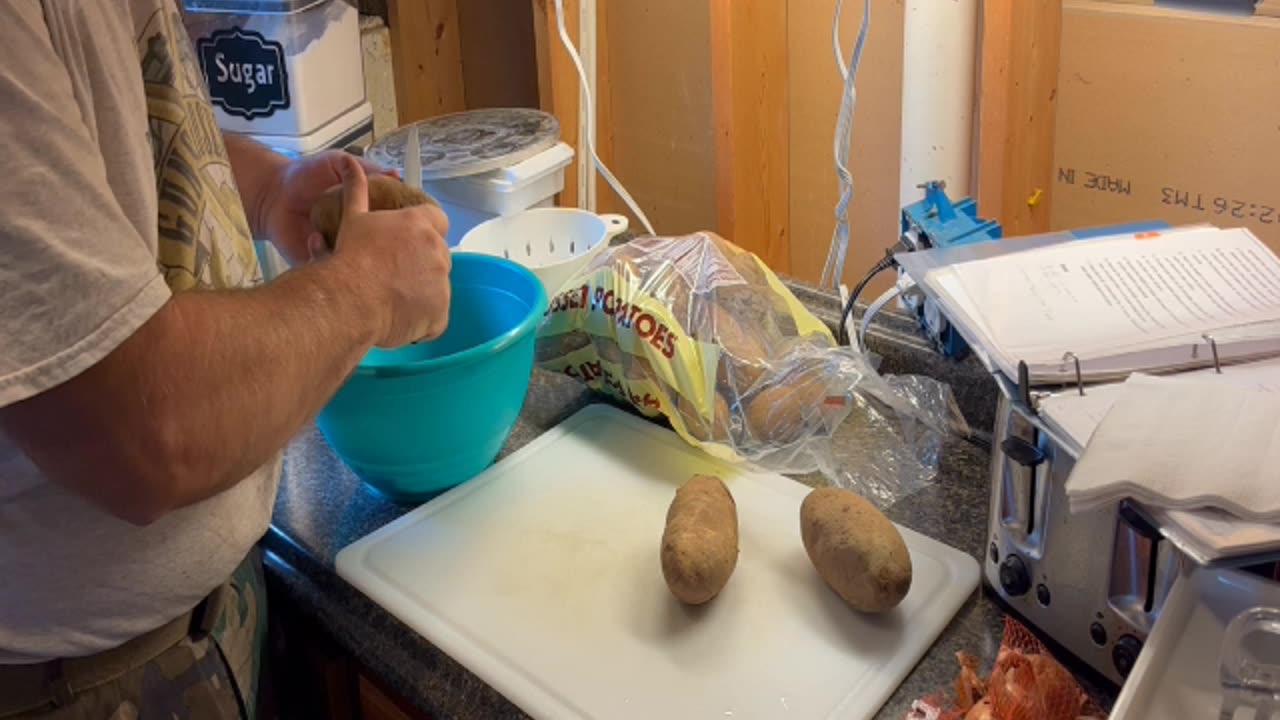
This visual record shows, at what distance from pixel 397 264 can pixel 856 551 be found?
35 centimetres

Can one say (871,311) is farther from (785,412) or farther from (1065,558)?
(1065,558)

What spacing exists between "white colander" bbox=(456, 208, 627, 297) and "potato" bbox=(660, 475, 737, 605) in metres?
0.44

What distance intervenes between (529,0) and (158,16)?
1.27 m

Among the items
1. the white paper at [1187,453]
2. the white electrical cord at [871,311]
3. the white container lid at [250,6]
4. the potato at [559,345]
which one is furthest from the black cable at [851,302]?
the white container lid at [250,6]

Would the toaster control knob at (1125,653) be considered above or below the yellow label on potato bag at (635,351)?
below

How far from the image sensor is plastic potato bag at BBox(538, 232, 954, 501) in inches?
38.0

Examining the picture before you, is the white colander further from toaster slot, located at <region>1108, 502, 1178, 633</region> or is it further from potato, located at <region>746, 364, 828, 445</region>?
toaster slot, located at <region>1108, 502, 1178, 633</region>

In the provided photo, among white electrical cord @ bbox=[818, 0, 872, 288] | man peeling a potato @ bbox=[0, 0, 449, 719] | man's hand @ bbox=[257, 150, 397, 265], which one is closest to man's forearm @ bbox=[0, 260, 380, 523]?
man peeling a potato @ bbox=[0, 0, 449, 719]

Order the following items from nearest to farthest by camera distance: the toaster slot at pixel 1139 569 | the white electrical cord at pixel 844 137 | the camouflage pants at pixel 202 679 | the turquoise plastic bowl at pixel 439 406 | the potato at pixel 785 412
Answer: the toaster slot at pixel 1139 569 < the camouflage pants at pixel 202 679 < the turquoise plastic bowl at pixel 439 406 < the potato at pixel 785 412 < the white electrical cord at pixel 844 137

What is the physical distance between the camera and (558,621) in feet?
2.65

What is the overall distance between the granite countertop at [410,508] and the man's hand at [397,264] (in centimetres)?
23

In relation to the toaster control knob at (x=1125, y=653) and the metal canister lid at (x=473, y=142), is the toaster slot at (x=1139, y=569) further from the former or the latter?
the metal canister lid at (x=473, y=142)

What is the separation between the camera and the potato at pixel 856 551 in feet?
2.47

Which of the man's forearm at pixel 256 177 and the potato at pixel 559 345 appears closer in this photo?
the man's forearm at pixel 256 177
